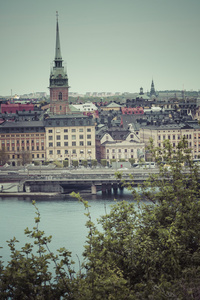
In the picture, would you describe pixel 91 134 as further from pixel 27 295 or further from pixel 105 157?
pixel 27 295

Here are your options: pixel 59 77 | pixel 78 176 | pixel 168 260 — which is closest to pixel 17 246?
pixel 168 260

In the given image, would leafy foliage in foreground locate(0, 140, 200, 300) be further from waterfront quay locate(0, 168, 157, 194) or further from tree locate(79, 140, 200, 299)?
waterfront quay locate(0, 168, 157, 194)

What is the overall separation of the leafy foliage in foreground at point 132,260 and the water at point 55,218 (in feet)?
24.2

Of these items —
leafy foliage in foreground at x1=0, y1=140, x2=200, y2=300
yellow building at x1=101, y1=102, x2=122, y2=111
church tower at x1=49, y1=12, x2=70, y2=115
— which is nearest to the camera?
leafy foliage in foreground at x1=0, y1=140, x2=200, y2=300

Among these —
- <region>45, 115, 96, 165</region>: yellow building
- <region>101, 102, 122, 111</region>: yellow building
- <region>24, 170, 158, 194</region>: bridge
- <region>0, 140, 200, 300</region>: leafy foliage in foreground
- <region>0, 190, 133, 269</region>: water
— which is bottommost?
<region>0, 190, 133, 269</region>: water

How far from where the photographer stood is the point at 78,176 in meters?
51.3

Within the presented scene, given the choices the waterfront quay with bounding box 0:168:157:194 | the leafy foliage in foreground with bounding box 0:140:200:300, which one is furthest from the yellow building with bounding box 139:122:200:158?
the leafy foliage in foreground with bounding box 0:140:200:300

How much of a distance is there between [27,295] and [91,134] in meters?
50.3

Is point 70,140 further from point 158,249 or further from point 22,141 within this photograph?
point 158,249

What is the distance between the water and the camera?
29109 millimetres

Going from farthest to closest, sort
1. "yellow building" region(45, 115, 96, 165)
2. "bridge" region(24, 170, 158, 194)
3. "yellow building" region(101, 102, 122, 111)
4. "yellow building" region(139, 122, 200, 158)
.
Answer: "yellow building" region(101, 102, 122, 111) → "yellow building" region(139, 122, 200, 158) → "yellow building" region(45, 115, 96, 165) → "bridge" region(24, 170, 158, 194)

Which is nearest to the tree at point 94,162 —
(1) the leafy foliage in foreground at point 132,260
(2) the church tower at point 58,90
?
(2) the church tower at point 58,90

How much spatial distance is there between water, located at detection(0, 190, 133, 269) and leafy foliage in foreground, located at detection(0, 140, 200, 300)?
738 centimetres

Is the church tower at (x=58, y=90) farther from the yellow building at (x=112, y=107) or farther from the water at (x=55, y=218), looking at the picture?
the yellow building at (x=112, y=107)
